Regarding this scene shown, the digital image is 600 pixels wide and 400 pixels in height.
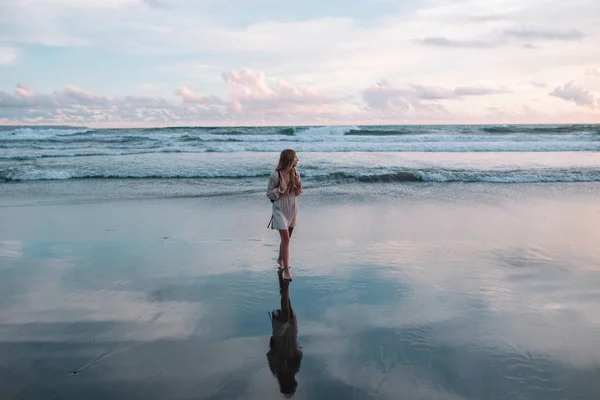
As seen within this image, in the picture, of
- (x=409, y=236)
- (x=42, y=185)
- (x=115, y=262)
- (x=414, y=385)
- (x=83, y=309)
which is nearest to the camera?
(x=414, y=385)

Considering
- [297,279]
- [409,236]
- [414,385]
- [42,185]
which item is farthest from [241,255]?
[42,185]

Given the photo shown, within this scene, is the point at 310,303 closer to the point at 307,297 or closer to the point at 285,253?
the point at 307,297

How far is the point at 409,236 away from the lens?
8227 mm

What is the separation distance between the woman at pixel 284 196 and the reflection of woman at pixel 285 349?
40.4 inches

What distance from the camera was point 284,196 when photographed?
642 cm

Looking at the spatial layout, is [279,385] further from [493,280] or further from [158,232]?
[158,232]

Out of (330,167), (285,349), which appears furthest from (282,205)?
(330,167)

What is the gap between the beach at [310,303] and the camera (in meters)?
3.70

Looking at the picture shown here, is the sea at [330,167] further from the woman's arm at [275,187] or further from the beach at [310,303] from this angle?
the woman's arm at [275,187]

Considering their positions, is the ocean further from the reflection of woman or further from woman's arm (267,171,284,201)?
woman's arm (267,171,284,201)

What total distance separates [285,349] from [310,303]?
111 centimetres

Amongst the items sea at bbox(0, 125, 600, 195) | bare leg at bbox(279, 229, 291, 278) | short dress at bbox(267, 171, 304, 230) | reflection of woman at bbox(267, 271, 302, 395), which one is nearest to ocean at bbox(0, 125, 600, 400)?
reflection of woman at bbox(267, 271, 302, 395)

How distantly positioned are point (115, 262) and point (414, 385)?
15.2ft

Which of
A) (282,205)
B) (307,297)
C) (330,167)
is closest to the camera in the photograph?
(307,297)
